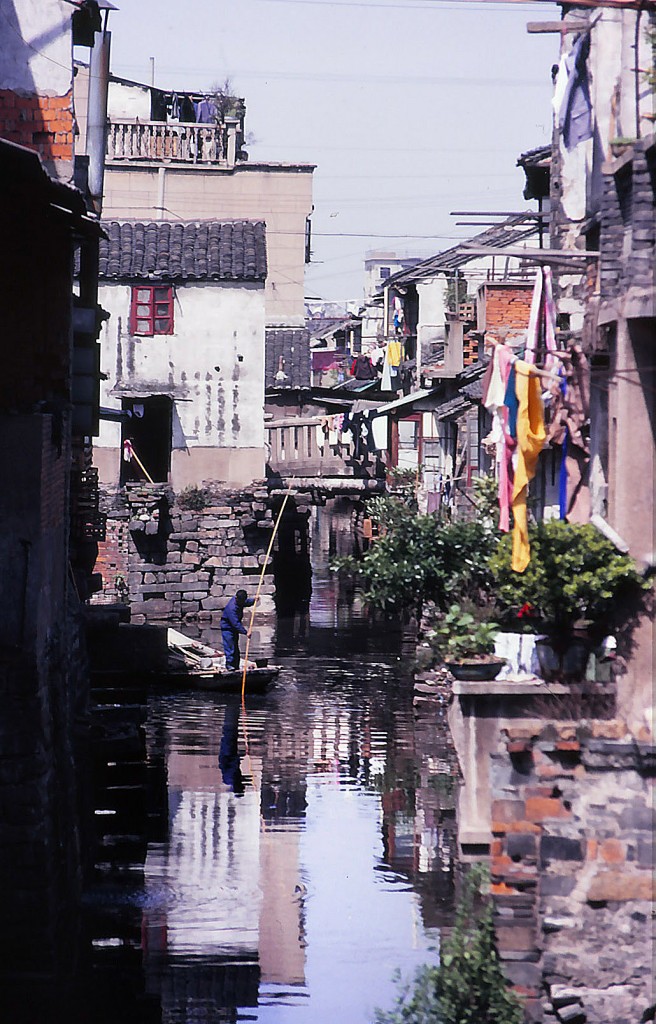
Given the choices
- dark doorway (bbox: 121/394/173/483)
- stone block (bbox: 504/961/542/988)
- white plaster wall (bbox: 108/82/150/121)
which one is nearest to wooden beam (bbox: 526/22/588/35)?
stone block (bbox: 504/961/542/988)

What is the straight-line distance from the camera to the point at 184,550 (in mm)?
44312

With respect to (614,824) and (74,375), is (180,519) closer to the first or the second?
(74,375)

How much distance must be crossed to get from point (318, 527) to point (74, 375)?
185 ft

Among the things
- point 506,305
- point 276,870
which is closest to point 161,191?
point 506,305

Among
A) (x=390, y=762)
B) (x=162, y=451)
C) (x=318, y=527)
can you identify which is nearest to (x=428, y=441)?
(x=162, y=451)

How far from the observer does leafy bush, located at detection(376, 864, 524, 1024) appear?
11977 mm

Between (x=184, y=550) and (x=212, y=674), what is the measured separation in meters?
16.3

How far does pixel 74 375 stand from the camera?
72.3ft

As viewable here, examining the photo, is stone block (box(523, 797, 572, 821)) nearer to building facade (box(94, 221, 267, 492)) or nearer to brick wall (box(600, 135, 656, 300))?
brick wall (box(600, 135, 656, 300))

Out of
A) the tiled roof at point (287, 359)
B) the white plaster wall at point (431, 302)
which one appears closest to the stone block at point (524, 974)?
the white plaster wall at point (431, 302)

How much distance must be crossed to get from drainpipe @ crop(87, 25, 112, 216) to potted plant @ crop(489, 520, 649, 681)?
11779mm

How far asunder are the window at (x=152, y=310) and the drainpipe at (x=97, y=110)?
2206 cm

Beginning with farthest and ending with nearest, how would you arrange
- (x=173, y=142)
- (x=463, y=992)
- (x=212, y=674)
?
(x=173, y=142) < (x=212, y=674) < (x=463, y=992)

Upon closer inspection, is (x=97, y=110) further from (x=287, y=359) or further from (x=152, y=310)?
(x=287, y=359)
